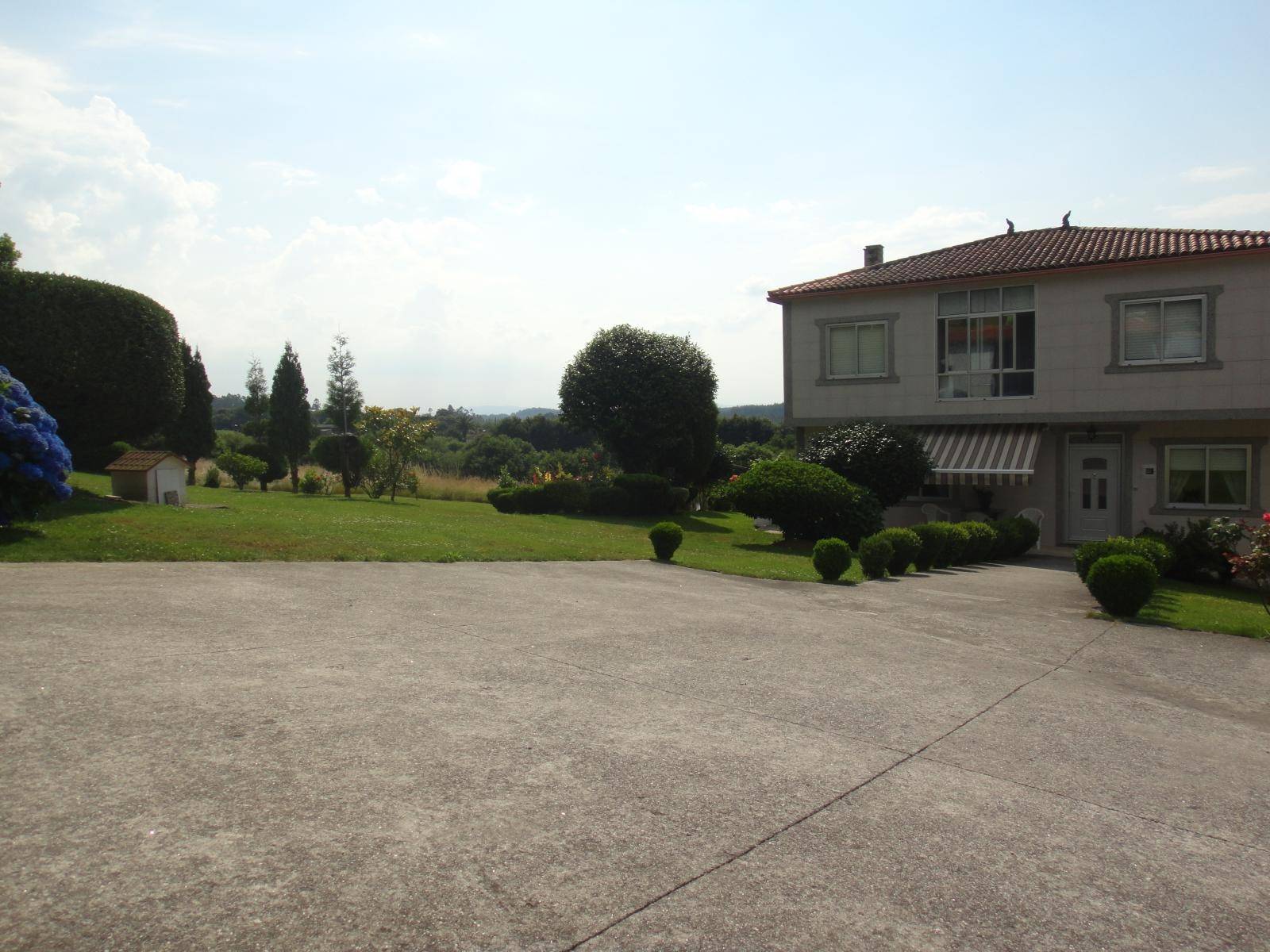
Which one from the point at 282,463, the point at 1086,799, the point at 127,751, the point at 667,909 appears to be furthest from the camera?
the point at 282,463

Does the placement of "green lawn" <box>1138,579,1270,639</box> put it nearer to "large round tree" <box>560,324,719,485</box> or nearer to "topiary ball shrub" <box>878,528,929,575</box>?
"topiary ball shrub" <box>878,528,929,575</box>

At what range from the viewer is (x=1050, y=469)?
80.2 feet

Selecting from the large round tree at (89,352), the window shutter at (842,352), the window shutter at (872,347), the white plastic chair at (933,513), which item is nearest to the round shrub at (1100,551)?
the white plastic chair at (933,513)

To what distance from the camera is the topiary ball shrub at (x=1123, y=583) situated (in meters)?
12.1

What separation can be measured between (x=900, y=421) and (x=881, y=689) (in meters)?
19.3

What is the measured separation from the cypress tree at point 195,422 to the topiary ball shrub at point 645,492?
62.7ft

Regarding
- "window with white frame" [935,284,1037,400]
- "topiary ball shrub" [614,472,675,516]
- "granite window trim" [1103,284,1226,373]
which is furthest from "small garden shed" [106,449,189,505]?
"granite window trim" [1103,284,1226,373]

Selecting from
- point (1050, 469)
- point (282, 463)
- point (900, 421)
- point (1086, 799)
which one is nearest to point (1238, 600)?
point (1050, 469)

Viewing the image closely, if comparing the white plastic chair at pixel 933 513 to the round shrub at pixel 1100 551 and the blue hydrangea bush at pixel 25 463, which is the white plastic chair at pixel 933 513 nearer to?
the round shrub at pixel 1100 551

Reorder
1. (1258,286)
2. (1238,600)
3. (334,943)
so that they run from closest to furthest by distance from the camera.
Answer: (334,943) < (1238,600) < (1258,286)

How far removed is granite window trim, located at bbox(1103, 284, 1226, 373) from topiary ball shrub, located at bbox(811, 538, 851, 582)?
484 inches

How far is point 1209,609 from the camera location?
14.0m

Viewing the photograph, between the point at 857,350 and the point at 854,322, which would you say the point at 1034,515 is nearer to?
the point at 857,350

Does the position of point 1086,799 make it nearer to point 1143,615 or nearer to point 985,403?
point 1143,615
